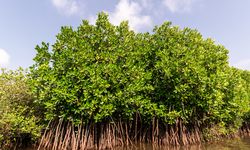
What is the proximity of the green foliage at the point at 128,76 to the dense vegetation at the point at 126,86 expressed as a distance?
43 mm

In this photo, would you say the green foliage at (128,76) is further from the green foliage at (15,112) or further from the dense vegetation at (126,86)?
the green foliage at (15,112)

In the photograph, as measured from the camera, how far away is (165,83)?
37.3 ft

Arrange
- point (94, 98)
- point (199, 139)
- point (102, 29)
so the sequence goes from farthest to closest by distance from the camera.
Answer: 1. point (199, 139)
2. point (102, 29)
3. point (94, 98)

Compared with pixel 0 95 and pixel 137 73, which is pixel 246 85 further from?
pixel 0 95

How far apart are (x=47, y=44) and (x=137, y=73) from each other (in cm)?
441

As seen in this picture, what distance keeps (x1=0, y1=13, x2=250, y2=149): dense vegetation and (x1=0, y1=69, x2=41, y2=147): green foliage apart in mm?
497

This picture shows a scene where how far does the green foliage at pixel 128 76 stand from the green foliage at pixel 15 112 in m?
1.04

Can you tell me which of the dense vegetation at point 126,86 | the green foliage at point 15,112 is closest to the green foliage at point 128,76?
the dense vegetation at point 126,86

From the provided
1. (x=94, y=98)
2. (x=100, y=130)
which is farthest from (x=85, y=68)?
(x=100, y=130)

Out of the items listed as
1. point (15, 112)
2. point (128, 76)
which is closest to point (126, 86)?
point (128, 76)

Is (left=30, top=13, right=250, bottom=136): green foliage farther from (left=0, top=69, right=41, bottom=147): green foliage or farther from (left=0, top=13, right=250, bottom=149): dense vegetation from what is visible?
(left=0, top=69, right=41, bottom=147): green foliage

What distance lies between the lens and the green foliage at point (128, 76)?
9898 mm

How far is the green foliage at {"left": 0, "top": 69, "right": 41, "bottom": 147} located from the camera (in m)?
9.56

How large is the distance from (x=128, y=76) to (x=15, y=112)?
5322mm
